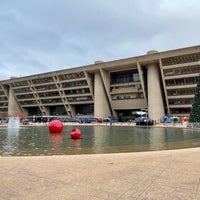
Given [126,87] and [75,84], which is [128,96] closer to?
[126,87]

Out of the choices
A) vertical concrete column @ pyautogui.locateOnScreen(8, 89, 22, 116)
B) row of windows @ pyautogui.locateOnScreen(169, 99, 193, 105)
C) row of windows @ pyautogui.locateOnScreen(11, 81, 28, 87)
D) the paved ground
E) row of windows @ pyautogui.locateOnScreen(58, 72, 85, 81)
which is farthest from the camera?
vertical concrete column @ pyautogui.locateOnScreen(8, 89, 22, 116)

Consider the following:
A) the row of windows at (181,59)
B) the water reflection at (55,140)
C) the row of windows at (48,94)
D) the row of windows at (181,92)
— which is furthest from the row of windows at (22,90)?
the water reflection at (55,140)

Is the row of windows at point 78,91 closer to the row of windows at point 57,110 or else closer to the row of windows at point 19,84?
the row of windows at point 57,110

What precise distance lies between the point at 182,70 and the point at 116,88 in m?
23.3

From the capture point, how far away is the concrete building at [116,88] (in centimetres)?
6619

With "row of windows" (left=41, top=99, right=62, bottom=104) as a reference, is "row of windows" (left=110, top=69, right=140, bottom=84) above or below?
above

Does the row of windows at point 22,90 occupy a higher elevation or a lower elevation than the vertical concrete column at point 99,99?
higher

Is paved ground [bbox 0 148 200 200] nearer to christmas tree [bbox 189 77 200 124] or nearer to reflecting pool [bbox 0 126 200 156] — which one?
reflecting pool [bbox 0 126 200 156]

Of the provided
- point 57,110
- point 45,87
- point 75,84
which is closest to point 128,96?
point 75,84

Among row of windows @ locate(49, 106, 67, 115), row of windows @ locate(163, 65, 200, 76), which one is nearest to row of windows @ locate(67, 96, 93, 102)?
row of windows @ locate(49, 106, 67, 115)

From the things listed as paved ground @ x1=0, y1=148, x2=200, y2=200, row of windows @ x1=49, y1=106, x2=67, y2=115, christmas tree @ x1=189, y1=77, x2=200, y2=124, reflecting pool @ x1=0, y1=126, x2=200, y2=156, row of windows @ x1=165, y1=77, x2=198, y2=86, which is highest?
row of windows @ x1=165, y1=77, x2=198, y2=86

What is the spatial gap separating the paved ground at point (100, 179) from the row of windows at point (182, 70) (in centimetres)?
5870

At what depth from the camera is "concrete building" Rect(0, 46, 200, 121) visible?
217 ft

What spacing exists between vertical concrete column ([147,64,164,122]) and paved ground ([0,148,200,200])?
61035 mm
